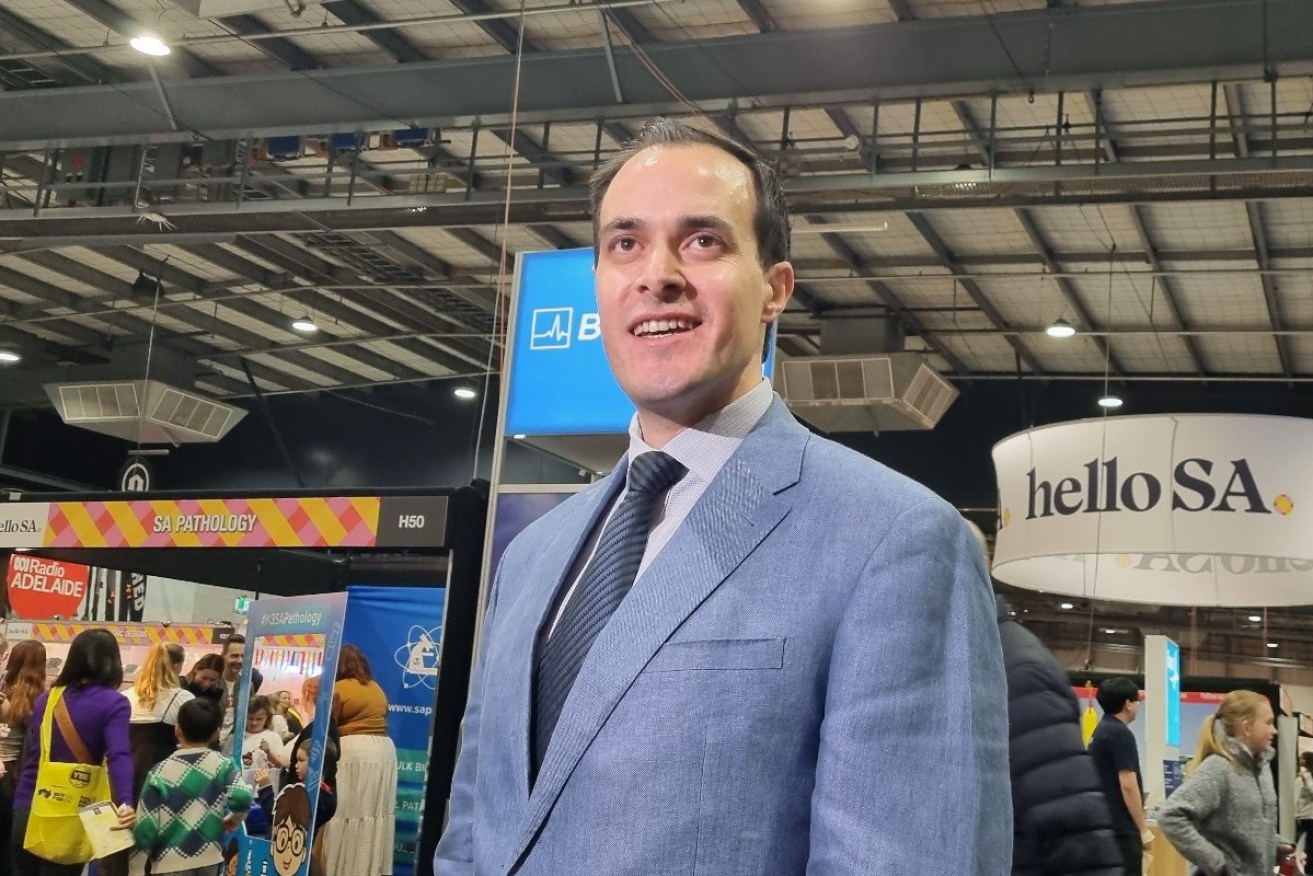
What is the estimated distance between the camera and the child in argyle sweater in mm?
4602

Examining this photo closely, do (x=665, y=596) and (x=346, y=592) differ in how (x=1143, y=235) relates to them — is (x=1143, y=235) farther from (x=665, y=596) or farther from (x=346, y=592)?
(x=665, y=596)

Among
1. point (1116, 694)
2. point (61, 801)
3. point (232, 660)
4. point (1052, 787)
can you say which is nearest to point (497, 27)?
point (232, 660)

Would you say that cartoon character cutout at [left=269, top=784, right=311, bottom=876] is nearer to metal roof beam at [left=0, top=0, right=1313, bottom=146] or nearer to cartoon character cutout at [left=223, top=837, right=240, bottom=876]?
cartoon character cutout at [left=223, top=837, right=240, bottom=876]

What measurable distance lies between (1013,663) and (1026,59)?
4838 millimetres

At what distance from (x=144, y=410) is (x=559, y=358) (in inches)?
398

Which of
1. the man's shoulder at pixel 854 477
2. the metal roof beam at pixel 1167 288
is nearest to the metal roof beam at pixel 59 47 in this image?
the metal roof beam at pixel 1167 288

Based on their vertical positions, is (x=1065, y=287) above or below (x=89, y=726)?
above

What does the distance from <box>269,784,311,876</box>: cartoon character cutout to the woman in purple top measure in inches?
20.4

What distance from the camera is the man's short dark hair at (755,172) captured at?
1.12m

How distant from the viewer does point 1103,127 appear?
8.09 meters

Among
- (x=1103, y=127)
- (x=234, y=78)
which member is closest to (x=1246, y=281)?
(x=1103, y=127)

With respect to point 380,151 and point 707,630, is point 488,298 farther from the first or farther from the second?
point 707,630

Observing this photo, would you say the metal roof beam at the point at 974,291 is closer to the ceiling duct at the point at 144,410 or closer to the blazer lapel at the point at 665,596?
the ceiling duct at the point at 144,410

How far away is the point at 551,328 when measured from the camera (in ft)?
13.2
